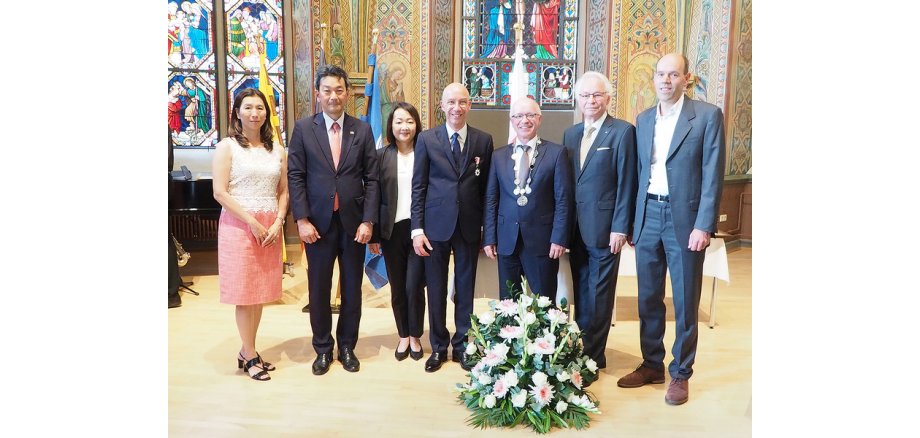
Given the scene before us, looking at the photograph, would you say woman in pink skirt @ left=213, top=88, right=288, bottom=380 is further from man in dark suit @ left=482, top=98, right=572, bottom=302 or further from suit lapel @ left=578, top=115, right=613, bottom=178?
suit lapel @ left=578, top=115, right=613, bottom=178

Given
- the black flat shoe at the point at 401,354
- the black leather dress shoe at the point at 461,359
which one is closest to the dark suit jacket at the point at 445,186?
the black leather dress shoe at the point at 461,359

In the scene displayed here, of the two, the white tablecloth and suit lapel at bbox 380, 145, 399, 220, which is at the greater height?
suit lapel at bbox 380, 145, 399, 220

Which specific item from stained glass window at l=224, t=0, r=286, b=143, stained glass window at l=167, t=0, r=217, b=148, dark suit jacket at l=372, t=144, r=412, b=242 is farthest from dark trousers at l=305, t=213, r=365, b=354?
stained glass window at l=167, t=0, r=217, b=148

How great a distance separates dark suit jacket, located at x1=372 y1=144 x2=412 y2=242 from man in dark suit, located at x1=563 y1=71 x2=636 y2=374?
3.26 feet

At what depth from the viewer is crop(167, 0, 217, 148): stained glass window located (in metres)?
7.21

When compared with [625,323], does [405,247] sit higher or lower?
higher

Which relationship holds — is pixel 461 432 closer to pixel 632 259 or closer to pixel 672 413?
pixel 672 413

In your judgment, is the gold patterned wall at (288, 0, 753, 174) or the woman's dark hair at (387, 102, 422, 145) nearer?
the woman's dark hair at (387, 102, 422, 145)

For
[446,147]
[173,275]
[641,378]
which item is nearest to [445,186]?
[446,147]

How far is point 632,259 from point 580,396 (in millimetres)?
1819

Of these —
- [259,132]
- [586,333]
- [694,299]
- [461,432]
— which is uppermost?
[259,132]

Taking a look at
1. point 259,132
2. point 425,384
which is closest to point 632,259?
point 425,384

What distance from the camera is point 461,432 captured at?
8.51ft

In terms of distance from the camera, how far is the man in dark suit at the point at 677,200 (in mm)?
2682
